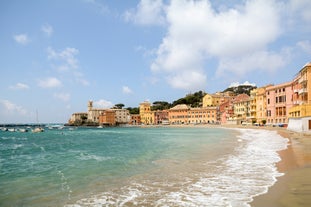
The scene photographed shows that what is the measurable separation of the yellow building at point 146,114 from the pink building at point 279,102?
310 ft

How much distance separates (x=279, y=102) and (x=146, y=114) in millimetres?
104608

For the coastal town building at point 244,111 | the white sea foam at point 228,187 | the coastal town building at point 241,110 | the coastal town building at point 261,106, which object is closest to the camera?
the white sea foam at point 228,187

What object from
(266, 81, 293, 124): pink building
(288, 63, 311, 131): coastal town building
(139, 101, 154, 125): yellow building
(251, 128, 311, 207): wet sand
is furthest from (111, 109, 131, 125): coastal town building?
(251, 128, 311, 207): wet sand

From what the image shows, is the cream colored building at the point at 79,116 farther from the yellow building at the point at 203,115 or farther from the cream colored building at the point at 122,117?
the yellow building at the point at 203,115

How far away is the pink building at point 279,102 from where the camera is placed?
2594 inches

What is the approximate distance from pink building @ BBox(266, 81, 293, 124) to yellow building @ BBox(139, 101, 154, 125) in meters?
94.5

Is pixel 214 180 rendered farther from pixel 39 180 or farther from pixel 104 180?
pixel 39 180

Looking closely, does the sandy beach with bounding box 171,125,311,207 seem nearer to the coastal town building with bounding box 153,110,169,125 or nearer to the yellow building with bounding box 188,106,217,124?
the yellow building with bounding box 188,106,217,124

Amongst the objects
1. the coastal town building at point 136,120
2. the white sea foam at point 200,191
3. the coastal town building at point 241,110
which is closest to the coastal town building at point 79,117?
the coastal town building at point 136,120

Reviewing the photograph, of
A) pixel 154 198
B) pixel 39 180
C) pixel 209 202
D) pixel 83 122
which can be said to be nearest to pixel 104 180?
pixel 39 180

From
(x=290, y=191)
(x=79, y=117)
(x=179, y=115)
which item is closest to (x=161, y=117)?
(x=179, y=115)

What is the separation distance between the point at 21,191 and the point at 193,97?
552 ft

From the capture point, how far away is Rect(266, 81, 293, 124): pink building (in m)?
65.9

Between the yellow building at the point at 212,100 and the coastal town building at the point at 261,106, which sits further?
the yellow building at the point at 212,100
